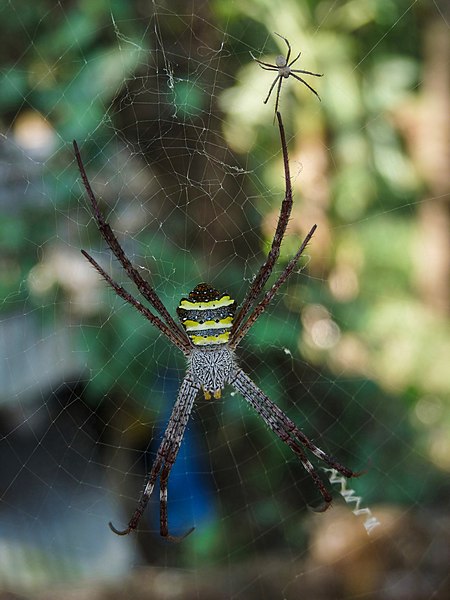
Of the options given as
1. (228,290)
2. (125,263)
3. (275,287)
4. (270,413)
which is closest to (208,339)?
(275,287)

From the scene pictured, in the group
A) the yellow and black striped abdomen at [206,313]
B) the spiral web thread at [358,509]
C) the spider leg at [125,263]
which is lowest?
the spiral web thread at [358,509]

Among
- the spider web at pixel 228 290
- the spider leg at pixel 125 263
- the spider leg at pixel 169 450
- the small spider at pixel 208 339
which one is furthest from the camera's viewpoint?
the spider web at pixel 228 290

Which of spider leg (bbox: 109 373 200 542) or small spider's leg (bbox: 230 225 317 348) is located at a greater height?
small spider's leg (bbox: 230 225 317 348)

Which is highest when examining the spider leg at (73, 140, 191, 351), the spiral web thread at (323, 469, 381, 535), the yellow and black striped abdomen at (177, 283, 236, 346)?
the spider leg at (73, 140, 191, 351)

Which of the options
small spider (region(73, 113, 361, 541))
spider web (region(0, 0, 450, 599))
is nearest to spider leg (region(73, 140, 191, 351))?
small spider (region(73, 113, 361, 541))

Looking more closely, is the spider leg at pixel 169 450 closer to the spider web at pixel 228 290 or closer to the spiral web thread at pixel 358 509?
the spider web at pixel 228 290

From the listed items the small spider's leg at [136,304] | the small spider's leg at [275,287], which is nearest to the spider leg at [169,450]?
the small spider's leg at [136,304]

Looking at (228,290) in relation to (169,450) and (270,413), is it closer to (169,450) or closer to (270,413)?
(270,413)

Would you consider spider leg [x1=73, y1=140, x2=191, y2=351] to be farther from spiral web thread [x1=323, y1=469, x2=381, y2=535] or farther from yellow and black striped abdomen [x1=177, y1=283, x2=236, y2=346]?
spiral web thread [x1=323, y1=469, x2=381, y2=535]
